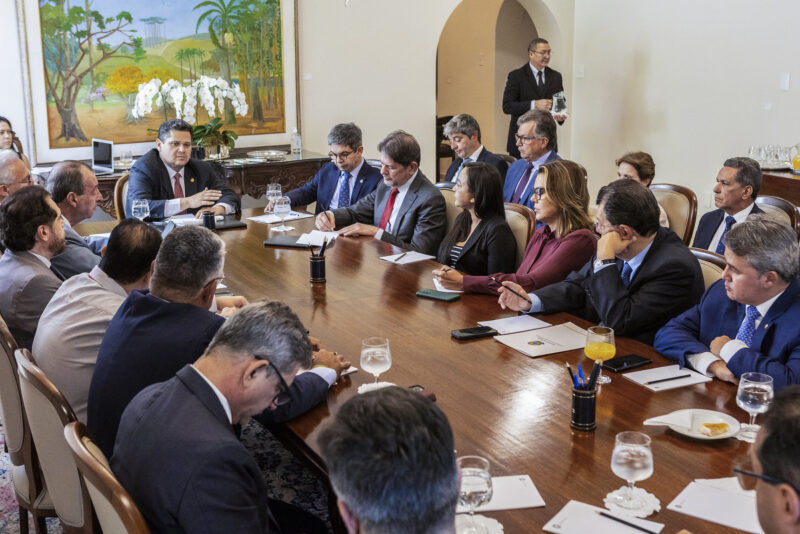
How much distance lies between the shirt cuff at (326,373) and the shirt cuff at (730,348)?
1.24 m

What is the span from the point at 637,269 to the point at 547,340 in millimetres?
513

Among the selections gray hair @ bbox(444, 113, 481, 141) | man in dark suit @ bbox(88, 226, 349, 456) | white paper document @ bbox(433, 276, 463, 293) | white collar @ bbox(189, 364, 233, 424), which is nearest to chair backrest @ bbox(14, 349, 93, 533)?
man in dark suit @ bbox(88, 226, 349, 456)

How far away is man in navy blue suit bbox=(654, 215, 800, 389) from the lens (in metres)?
2.58

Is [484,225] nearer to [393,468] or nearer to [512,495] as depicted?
[512,495]

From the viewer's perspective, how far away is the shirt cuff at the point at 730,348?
2.64 m

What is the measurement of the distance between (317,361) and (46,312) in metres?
0.94

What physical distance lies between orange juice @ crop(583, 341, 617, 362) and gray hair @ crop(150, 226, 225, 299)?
1184 mm

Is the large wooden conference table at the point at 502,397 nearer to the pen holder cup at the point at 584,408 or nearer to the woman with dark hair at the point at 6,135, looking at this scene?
the pen holder cup at the point at 584,408

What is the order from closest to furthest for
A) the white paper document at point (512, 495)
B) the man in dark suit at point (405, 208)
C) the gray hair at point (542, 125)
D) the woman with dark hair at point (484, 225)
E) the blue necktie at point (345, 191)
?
the white paper document at point (512, 495)
the woman with dark hair at point (484, 225)
the man in dark suit at point (405, 208)
the blue necktie at point (345, 191)
the gray hair at point (542, 125)

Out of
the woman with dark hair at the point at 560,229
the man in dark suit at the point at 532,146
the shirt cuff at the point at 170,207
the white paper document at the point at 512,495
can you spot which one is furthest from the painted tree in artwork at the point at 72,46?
the white paper document at the point at 512,495

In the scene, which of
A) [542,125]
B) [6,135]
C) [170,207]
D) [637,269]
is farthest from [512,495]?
[6,135]

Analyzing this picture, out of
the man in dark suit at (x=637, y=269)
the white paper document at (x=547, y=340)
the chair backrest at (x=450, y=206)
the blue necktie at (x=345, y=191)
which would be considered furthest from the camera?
the blue necktie at (x=345, y=191)

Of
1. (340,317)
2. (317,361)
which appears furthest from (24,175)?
(317,361)

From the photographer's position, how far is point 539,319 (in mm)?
3273
